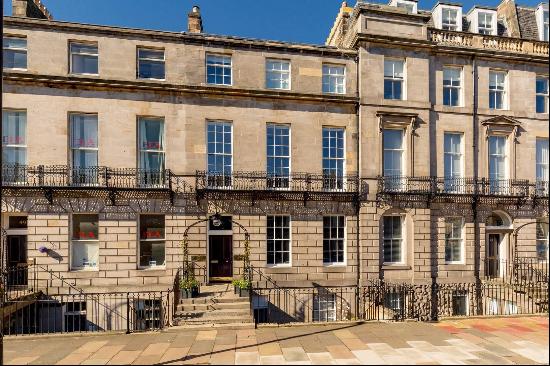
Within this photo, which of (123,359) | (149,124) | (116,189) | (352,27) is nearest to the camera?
(123,359)

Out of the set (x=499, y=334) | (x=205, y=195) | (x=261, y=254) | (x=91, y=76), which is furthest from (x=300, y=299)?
(x=91, y=76)

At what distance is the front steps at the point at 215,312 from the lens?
1063cm

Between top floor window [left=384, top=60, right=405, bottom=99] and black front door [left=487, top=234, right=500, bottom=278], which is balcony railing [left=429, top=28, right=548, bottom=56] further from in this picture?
black front door [left=487, top=234, right=500, bottom=278]

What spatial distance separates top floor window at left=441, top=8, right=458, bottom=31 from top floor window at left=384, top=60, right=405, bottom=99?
13.3 feet

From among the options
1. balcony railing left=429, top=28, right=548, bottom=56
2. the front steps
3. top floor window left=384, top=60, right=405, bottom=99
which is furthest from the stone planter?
balcony railing left=429, top=28, right=548, bottom=56

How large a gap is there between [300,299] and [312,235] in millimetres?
2953

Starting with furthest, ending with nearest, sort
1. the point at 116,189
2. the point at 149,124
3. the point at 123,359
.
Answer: the point at 149,124 → the point at 116,189 → the point at 123,359

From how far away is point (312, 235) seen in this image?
586 inches

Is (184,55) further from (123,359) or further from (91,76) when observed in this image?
(123,359)

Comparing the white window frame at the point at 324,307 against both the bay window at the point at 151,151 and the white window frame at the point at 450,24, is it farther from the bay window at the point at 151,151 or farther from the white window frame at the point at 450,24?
the white window frame at the point at 450,24

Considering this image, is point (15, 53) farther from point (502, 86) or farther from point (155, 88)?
point (502, 86)

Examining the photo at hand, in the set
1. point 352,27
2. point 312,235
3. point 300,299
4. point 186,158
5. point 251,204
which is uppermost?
point 352,27

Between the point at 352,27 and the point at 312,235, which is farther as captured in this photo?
the point at 352,27

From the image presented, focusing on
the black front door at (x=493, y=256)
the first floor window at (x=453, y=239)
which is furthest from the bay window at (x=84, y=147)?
the black front door at (x=493, y=256)
